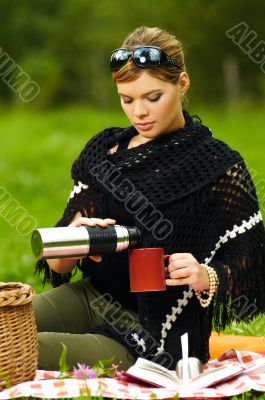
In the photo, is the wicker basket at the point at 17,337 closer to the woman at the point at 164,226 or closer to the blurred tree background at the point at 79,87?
the woman at the point at 164,226

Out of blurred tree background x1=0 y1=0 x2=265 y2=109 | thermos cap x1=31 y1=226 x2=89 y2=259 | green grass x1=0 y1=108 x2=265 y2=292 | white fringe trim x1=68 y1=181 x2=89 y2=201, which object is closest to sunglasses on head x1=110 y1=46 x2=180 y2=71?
white fringe trim x1=68 y1=181 x2=89 y2=201

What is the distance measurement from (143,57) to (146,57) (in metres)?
0.01

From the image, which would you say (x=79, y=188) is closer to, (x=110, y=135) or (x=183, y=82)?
(x=110, y=135)

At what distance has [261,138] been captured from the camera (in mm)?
13656

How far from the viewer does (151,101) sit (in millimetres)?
3523

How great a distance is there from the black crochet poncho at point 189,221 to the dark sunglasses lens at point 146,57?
35 cm

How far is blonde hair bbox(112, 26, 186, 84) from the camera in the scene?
3.51m

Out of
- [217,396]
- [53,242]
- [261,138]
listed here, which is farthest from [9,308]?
[261,138]

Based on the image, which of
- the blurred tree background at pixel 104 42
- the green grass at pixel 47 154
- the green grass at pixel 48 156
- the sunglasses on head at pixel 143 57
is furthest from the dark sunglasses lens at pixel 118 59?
the blurred tree background at pixel 104 42

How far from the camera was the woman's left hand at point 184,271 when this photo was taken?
3.40m

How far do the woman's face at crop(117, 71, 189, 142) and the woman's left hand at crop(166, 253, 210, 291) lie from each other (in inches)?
21.1

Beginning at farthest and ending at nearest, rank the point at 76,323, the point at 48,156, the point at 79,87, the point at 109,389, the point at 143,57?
the point at 79,87
the point at 48,156
the point at 76,323
the point at 143,57
the point at 109,389

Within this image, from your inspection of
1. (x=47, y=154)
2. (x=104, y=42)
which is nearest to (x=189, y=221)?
(x=47, y=154)

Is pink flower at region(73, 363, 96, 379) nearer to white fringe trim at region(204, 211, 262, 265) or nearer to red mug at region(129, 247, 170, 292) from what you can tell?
red mug at region(129, 247, 170, 292)
